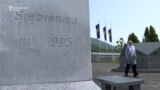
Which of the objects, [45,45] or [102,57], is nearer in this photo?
[45,45]

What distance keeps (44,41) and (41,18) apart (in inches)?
10.9

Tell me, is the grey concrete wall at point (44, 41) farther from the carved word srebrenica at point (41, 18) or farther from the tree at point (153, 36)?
the tree at point (153, 36)

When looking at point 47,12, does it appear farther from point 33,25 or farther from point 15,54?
point 15,54

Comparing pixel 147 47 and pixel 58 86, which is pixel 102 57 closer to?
pixel 147 47

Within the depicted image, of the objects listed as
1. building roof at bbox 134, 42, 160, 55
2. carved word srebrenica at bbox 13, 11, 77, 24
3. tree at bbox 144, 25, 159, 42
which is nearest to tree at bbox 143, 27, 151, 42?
tree at bbox 144, 25, 159, 42

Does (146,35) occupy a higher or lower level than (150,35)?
higher

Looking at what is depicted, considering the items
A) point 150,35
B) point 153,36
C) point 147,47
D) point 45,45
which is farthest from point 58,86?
point 150,35

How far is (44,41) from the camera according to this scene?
3.72 meters

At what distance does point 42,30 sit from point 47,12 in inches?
9.0

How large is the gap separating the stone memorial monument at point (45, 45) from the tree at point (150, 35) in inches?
2594

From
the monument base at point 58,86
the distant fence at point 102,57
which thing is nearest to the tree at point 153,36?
the distant fence at point 102,57

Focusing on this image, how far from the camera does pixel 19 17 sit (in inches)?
141

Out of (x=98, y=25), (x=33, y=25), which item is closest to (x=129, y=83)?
(x=33, y=25)

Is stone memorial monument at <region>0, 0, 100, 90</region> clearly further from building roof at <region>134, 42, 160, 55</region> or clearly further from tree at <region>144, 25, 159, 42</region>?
tree at <region>144, 25, 159, 42</region>
